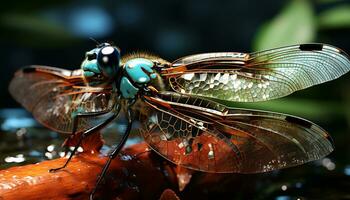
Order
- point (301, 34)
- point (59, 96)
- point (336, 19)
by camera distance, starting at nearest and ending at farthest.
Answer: point (59, 96)
point (301, 34)
point (336, 19)

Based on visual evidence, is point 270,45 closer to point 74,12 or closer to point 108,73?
point 108,73

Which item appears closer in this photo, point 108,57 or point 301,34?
point 108,57

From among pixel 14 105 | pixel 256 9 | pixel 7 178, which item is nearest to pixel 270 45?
pixel 7 178

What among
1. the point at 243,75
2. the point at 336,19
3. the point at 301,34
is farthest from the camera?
the point at 336,19

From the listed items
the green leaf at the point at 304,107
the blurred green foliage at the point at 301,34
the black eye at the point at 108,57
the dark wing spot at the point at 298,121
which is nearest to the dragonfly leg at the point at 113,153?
the black eye at the point at 108,57

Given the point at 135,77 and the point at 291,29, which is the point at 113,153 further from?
the point at 291,29

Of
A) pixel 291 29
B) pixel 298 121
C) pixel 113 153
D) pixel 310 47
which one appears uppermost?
pixel 291 29

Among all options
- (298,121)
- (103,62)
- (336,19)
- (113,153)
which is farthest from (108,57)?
(336,19)

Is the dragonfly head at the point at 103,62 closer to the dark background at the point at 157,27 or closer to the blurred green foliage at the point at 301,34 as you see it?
the blurred green foliage at the point at 301,34
